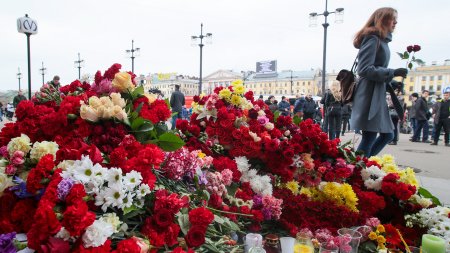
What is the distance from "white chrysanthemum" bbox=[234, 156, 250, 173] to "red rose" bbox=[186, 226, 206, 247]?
824 mm

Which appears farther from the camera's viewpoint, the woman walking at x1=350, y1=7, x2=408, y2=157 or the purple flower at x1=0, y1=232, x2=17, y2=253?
the woman walking at x1=350, y1=7, x2=408, y2=157

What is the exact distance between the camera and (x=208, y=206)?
1.63 metres

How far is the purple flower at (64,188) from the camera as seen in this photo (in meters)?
1.15

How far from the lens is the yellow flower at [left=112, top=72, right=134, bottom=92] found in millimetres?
1715

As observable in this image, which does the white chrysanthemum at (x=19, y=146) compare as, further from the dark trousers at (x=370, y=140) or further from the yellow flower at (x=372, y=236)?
the dark trousers at (x=370, y=140)

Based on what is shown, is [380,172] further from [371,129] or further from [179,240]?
[179,240]

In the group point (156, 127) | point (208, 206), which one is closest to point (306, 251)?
point (208, 206)

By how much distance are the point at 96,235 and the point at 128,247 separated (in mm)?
111

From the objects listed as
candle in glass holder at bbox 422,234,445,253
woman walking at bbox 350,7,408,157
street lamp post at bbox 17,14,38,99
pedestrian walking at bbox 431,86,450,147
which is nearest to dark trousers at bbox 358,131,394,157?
woman walking at bbox 350,7,408,157

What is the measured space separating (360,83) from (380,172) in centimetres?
130

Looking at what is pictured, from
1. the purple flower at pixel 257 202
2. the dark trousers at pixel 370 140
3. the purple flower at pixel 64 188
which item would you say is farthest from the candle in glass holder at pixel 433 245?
the dark trousers at pixel 370 140

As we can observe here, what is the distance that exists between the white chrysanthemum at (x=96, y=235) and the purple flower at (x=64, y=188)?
0.15m

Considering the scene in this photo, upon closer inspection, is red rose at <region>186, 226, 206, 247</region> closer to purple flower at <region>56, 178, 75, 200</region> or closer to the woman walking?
purple flower at <region>56, 178, 75, 200</region>

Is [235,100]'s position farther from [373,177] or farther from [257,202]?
[373,177]
